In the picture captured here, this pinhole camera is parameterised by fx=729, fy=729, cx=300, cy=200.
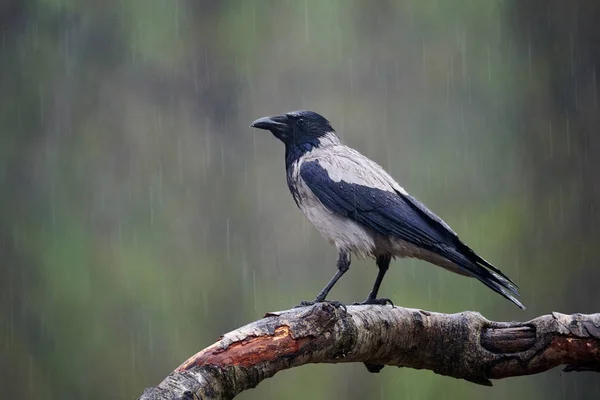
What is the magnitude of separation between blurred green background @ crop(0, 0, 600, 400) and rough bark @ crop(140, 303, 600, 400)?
197cm

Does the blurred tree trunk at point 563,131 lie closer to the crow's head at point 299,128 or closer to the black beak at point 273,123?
the crow's head at point 299,128

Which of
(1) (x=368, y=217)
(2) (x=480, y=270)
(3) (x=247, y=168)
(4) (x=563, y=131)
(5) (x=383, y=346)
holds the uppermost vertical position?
(4) (x=563, y=131)

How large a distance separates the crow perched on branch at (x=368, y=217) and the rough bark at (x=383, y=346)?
0.25 meters

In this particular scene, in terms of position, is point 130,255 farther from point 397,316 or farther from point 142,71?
point 397,316

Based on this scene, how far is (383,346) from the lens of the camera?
2.46 m

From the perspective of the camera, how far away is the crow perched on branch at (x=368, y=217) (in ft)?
8.93

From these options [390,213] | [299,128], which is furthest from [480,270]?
[299,128]

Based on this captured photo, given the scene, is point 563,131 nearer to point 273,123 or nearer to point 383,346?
point 273,123

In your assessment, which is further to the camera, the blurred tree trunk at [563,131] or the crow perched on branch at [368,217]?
the blurred tree trunk at [563,131]

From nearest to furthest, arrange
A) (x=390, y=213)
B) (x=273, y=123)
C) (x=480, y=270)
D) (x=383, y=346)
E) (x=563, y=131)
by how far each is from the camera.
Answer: (x=383, y=346)
(x=480, y=270)
(x=390, y=213)
(x=273, y=123)
(x=563, y=131)

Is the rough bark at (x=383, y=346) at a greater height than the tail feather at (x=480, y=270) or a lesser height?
lesser

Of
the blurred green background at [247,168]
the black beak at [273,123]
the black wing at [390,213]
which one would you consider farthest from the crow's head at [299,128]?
the blurred green background at [247,168]

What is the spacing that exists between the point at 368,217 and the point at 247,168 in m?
2.08

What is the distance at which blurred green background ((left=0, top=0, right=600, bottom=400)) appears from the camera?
4.50m
